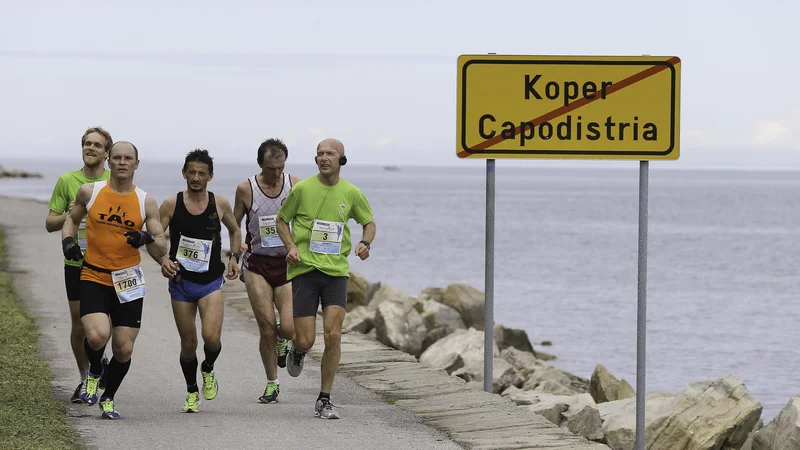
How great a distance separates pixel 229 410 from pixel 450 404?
5.12ft

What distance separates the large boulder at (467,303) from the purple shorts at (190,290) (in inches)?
559

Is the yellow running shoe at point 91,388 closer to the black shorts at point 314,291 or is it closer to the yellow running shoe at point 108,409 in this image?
the yellow running shoe at point 108,409

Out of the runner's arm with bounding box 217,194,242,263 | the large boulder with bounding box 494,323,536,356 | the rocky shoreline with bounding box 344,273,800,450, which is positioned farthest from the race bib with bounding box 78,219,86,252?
the large boulder with bounding box 494,323,536,356

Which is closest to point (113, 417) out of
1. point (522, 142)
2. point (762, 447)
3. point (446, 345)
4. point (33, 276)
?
point (522, 142)

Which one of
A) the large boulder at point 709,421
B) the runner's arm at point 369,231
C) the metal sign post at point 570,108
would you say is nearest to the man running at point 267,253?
the runner's arm at point 369,231

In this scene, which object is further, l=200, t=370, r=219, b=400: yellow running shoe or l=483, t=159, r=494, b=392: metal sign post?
l=483, t=159, r=494, b=392: metal sign post

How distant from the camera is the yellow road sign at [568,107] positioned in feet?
28.7

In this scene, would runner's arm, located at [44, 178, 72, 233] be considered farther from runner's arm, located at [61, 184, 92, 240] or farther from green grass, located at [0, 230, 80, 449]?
green grass, located at [0, 230, 80, 449]

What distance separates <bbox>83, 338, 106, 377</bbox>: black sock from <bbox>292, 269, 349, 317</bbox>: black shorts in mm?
1305

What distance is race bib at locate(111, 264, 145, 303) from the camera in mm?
8383

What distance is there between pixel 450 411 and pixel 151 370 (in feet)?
10.3

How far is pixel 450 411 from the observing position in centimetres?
906

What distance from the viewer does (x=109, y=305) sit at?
27.7 ft

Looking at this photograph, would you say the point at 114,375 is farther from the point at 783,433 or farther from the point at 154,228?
the point at 783,433
